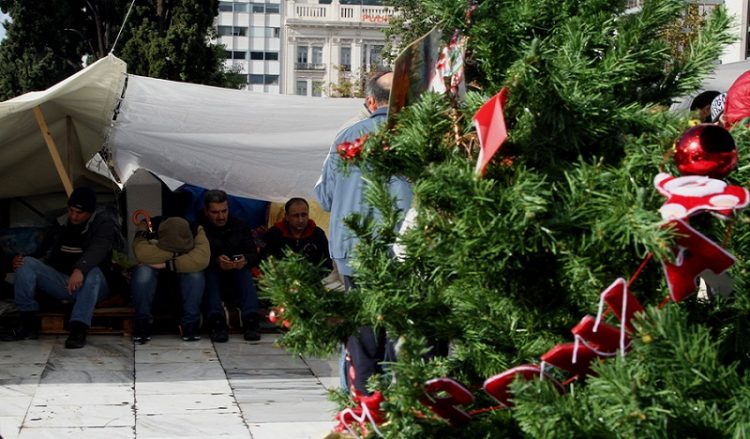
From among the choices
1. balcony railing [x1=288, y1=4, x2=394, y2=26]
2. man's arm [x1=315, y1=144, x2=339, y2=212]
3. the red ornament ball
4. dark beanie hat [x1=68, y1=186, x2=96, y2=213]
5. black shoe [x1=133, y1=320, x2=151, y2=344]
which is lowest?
black shoe [x1=133, y1=320, x2=151, y2=344]

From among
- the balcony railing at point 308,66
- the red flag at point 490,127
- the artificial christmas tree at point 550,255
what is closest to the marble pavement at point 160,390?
the artificial christmas tree at point 550,255

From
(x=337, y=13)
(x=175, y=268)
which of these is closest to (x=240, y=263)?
A: (x=175, y=268)

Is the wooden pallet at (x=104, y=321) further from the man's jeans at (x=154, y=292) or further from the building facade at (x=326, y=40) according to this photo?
the building facade at (x=326, y=40)

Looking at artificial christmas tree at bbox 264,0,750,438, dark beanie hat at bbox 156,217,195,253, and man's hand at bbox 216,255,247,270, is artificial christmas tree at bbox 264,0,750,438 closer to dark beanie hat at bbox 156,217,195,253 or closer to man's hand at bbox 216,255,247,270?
dark beanie hat at bbox 156,217,195,253

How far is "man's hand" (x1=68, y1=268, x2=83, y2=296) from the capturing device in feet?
27.1

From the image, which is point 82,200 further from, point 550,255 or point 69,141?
point 550,255

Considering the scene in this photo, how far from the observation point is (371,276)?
94.3 inches

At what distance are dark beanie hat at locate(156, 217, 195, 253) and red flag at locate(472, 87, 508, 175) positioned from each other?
21.4 ft

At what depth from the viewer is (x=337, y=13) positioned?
96.8m

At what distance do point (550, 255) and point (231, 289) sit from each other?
6.89 metres

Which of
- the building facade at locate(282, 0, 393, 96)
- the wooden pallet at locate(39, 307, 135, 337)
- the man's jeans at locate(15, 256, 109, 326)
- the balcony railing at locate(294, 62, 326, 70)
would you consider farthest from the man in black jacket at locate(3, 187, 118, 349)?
the balcony railing at locate(294, 62, 326, 70)

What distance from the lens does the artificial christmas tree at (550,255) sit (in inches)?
77.6

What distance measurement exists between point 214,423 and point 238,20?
11381 cm

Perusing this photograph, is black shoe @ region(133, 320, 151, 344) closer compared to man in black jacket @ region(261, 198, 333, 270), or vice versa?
black shoe @ region(133, 320, 151, 344)
